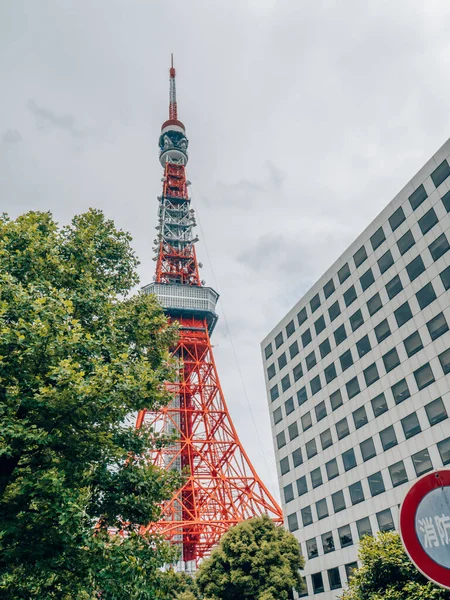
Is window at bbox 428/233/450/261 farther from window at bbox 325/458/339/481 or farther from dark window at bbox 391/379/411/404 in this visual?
window at bbox 325/458/339/481

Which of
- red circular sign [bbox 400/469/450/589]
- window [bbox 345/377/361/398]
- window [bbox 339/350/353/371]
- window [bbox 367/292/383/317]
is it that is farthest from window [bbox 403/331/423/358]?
red circular sign [bbox 400/469/450/589]

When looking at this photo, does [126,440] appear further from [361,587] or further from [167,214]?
[167,214]

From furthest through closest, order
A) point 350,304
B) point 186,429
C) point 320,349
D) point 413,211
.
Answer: point 186,429 → point 320,349 → point 350,304 → point 413,211

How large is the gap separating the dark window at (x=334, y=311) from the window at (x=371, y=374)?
5.49m

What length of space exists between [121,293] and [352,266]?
23.8 meters

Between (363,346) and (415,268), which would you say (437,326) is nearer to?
(415,268)

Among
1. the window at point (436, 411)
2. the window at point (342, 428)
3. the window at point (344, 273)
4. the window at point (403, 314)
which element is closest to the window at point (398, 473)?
the window at point (436, 411)

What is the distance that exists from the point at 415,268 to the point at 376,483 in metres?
13.3

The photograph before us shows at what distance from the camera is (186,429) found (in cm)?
5706

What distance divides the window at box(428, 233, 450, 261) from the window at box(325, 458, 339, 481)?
49.7 ft

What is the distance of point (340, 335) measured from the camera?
34.4 m

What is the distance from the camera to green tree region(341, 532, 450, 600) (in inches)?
548

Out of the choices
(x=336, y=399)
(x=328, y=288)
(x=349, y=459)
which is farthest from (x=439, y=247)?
(x=349, y=459)

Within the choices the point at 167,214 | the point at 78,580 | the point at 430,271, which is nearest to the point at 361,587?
the point at 78,580
